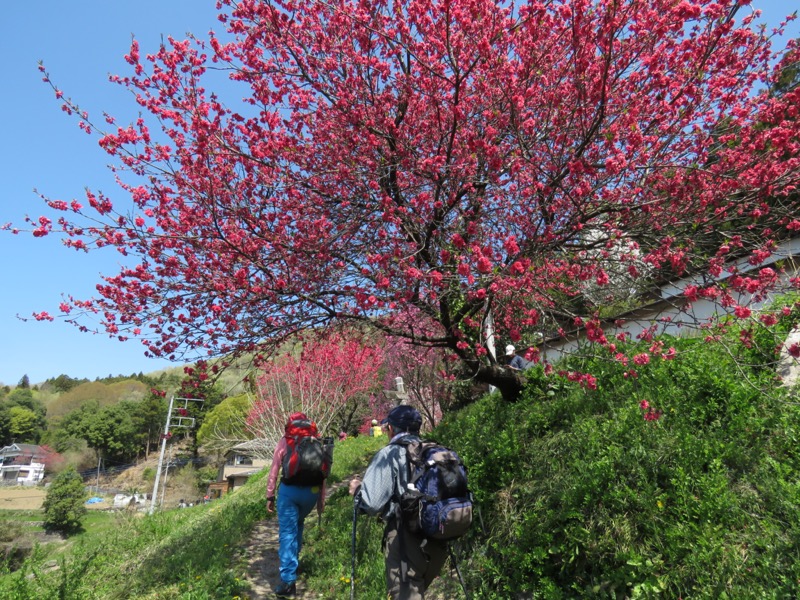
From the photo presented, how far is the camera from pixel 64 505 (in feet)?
116

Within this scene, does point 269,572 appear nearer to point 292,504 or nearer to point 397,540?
point 292,504

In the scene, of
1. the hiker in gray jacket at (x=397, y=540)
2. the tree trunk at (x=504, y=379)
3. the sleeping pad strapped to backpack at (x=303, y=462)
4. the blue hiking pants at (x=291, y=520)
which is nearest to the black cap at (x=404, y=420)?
the hiker in gray jacket at (x=397, y=540)

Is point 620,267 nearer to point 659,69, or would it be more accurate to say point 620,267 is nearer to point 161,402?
point 659,69

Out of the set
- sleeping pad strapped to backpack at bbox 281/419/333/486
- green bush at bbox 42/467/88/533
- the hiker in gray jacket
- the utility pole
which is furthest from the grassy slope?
green bush at bbox 42/467/88/533

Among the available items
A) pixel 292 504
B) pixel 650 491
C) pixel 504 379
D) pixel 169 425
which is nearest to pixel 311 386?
pixel 504 379

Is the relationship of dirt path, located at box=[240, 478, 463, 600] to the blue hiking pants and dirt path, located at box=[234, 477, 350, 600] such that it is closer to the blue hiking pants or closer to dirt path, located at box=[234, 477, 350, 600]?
dirt path, located at box=[234, 477, 350, 600]

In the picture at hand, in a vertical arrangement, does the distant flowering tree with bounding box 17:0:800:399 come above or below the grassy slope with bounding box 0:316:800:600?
above

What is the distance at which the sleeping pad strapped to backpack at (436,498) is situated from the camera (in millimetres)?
2943

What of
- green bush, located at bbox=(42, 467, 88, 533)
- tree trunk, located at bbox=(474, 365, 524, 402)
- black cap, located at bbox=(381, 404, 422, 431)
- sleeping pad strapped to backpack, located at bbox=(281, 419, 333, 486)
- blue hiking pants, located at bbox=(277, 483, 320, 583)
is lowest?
green bush, located at bbox=(42, 467, 88, 533)

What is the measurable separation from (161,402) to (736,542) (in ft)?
223

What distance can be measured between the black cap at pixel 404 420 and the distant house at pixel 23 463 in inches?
3329

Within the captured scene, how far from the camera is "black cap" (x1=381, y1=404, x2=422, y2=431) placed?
344cm

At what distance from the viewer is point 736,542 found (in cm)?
273

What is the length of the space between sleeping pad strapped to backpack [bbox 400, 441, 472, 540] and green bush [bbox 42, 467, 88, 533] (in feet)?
142
